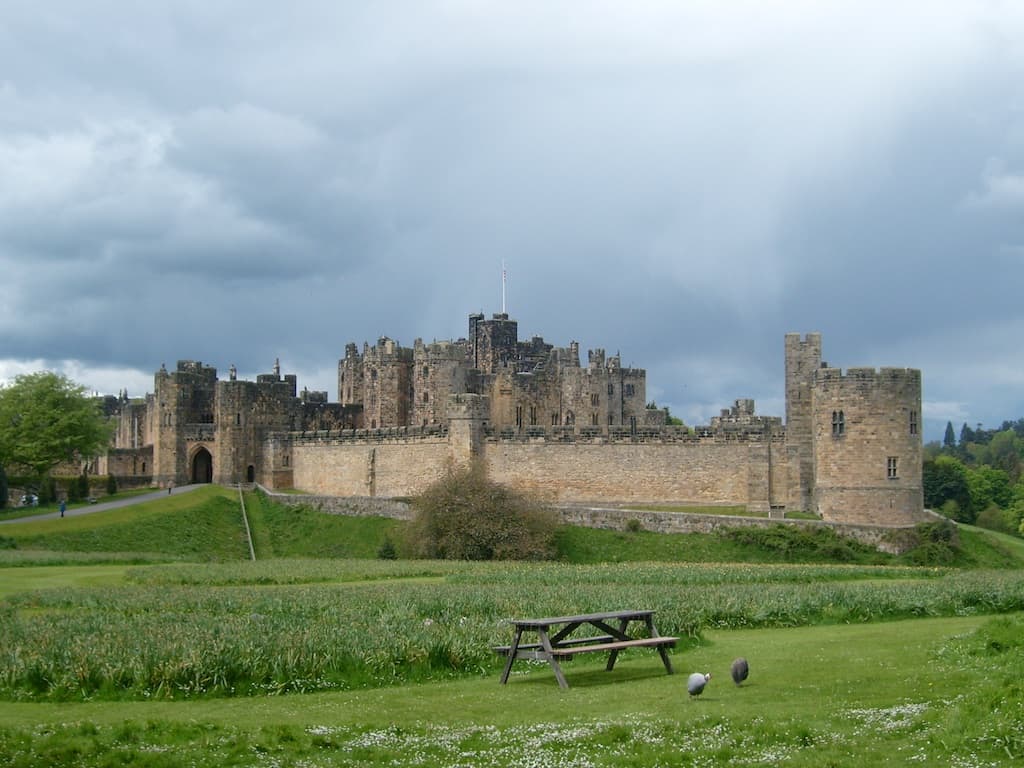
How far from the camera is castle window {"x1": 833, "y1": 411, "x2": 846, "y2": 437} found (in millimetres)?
57906

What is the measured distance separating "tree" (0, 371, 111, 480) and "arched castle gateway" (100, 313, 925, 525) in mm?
5006

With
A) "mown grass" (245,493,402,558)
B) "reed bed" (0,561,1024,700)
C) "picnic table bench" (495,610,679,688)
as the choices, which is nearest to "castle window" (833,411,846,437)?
"reed bed" (0,561,1024,700)

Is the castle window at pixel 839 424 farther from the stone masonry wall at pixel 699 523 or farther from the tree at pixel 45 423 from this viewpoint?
the tree at pixel 45 423

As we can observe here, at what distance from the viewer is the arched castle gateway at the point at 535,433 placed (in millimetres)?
57906

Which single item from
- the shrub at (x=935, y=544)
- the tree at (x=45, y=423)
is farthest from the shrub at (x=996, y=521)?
the tree at (x=45, y=423)

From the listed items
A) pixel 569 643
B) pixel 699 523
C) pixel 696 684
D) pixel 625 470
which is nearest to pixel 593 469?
pixel 625 470

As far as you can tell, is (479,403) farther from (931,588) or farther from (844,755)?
(844,755)

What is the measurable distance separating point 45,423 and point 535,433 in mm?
32013

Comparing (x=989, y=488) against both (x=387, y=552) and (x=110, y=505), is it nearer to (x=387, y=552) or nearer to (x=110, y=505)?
(x=387, y=552)

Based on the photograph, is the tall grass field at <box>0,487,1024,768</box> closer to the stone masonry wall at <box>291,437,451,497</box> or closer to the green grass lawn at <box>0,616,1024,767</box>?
the green grass lawn at <box>0,616,1024,767</box>

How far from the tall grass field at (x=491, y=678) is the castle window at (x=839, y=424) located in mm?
20517

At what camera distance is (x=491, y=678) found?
860 inches

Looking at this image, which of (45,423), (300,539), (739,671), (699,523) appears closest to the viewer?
(739,671)

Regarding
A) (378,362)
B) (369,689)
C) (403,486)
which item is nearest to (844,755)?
(369,689)
